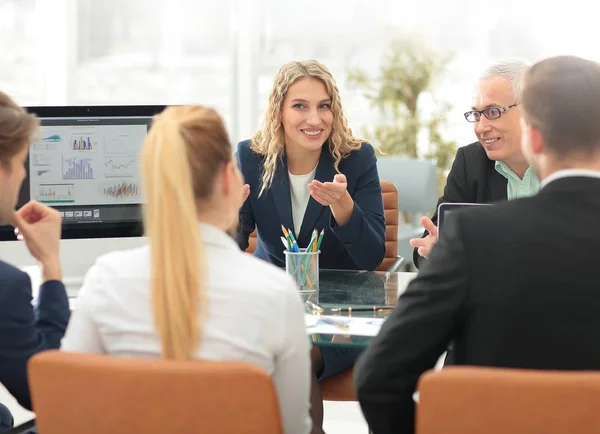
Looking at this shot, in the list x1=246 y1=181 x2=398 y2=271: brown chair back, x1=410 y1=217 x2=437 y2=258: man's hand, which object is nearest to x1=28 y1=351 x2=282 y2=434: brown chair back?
x1=410 y1=217 x2=437 y2=258: man's hand

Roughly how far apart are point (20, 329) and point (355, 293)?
1027 mm

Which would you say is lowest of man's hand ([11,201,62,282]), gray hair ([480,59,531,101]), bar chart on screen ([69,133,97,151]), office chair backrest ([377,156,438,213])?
office chair backrest ([377,156,438,213])

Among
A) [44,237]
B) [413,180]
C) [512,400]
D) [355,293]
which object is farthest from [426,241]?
[413,180]

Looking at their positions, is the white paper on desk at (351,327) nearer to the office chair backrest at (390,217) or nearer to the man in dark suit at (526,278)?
the man in dark suit at (526,278)

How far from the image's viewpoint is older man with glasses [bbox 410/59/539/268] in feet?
9.74

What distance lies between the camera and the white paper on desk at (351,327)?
213 centimetres

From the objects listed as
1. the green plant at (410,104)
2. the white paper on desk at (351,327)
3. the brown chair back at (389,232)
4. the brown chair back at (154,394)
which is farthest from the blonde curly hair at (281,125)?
the green plant at (410,104)

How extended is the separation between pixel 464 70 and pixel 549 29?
1.99ft

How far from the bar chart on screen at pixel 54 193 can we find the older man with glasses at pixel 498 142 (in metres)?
1.13

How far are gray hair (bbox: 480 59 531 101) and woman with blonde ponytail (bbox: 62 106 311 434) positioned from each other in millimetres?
1603

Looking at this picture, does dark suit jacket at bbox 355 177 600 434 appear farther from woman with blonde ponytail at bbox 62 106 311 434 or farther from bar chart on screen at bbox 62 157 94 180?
bar chart on screen at bbox 62 157 94 180

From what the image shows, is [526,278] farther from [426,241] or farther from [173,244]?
[426,241]

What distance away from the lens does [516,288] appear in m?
1.47

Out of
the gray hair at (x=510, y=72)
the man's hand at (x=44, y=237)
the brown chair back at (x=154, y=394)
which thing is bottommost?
the brown chair back at (x=154, y=394)
